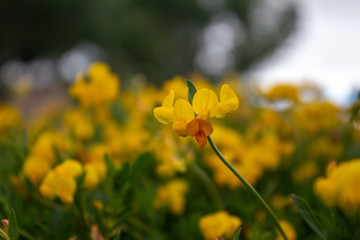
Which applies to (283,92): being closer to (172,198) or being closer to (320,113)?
(320,113)

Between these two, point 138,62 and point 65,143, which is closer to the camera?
point 65,143

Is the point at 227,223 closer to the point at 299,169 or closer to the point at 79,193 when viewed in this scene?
the point at 79,193

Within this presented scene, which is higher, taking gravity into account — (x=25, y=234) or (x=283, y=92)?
(x=283, y=92)

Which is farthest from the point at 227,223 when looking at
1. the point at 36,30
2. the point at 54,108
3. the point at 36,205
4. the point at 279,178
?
the point at 36,30

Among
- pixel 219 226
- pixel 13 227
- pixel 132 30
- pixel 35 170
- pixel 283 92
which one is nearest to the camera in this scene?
pixel 13 227

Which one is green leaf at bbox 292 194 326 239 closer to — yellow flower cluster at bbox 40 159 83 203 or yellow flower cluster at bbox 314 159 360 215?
yellow flower cluster at bbox 314 159 360 215

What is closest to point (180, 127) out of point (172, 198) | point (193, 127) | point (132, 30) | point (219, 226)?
point (193, 127)

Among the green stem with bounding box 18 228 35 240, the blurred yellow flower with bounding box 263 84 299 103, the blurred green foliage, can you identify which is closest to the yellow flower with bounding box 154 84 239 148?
the green stem with bounding box 18 228 35 240
